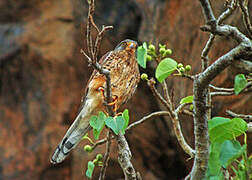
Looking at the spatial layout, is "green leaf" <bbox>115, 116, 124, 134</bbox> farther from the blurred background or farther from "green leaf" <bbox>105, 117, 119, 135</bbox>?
the blurred background

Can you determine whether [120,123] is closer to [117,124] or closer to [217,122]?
[117,124]

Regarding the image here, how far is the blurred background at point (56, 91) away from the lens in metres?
5.12

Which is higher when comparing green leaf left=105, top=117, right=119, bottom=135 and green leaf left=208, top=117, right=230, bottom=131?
green leaf left=105, top=117, right=119, bottom=135

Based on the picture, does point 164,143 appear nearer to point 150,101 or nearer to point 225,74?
point 150,101

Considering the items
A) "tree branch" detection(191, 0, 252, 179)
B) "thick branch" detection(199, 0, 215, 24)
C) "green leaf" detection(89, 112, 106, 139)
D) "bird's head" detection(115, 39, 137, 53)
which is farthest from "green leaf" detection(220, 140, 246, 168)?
"bird's head" detection(115, 39, 137, 53)

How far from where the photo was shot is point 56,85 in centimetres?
552

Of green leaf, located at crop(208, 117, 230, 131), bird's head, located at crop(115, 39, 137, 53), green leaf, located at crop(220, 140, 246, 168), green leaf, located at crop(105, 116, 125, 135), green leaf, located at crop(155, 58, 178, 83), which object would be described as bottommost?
green leaf, located at crop(220, 140, 246, 168)

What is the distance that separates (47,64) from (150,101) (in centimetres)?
157

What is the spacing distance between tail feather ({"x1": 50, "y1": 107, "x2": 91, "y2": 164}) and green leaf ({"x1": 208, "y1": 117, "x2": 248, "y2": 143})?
1641mm

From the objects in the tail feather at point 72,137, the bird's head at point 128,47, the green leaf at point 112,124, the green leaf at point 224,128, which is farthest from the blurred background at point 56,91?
the green leaf at point 224,128

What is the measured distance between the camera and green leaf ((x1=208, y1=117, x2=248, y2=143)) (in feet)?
5.27

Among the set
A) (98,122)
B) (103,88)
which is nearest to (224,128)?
(98,122)

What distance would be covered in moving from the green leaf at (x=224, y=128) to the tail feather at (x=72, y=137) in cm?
164

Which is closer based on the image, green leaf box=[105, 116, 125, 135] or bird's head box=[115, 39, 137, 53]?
green leaf box=[105, 116, 125, 135]
